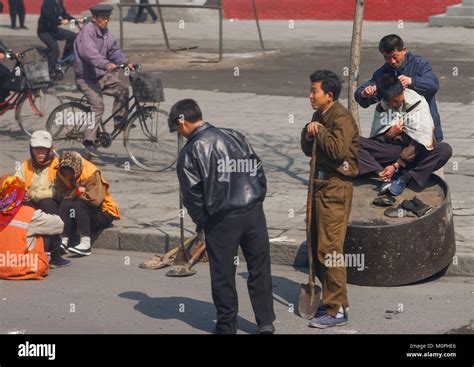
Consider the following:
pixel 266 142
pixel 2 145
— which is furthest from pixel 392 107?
pixel 2 145

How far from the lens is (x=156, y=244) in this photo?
9.45m

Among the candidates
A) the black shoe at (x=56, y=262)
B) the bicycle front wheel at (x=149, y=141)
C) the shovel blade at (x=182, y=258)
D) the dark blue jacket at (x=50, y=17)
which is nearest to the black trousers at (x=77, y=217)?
the black shoe at (x=56, y=262)

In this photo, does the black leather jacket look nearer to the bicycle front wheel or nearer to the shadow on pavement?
the shadow on pavement

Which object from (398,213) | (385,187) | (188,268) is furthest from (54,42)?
(398,213)

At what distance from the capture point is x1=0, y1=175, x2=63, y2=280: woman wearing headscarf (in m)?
8.69

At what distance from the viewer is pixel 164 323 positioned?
7469 mm

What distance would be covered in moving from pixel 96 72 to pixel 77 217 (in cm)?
328

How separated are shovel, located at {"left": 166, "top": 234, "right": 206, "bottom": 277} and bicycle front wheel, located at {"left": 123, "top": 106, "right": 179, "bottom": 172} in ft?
10.1

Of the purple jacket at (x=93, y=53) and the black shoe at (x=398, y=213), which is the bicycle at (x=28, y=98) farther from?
the black shoe at (x=398, y=213)

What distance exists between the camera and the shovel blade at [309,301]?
24.5ft

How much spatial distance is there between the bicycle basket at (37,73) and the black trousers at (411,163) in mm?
6514

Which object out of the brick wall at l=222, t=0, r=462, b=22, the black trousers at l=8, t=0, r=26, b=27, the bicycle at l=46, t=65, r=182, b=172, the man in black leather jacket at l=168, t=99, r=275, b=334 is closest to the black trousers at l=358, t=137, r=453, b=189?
the man in black leather jacket at l=168, t=99, r=275, b=334

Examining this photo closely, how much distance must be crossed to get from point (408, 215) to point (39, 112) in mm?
7547
